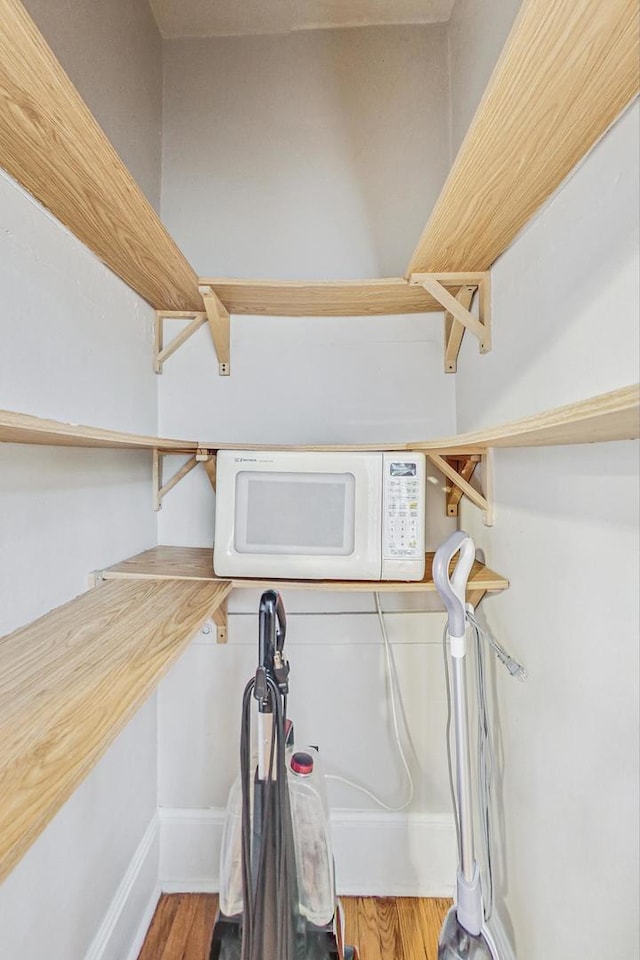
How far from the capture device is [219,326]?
1.32 metres

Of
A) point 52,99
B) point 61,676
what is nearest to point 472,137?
point 52,99

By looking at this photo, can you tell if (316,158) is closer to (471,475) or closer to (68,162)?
(68,162)

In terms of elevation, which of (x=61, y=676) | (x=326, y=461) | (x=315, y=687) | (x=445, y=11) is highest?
(x=445, y=11)

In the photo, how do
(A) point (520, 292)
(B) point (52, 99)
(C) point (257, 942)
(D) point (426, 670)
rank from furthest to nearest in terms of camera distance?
(D) point (426, 670), (A) point (520, 292), (C) point (257, 942), (B) point (52, 99)

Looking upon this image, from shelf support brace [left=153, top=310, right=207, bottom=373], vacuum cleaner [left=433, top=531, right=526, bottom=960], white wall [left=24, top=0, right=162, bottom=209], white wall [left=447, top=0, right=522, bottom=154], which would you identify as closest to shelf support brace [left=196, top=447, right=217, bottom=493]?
shelf support brace [left=153, top=310, right=207, bottom=373]

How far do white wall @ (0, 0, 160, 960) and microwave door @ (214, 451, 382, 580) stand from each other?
321 mm

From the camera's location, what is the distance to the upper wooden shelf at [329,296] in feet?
3.82

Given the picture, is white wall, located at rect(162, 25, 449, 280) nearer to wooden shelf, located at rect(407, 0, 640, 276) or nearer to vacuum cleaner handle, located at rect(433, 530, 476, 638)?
wooden shelf, located at rect(407, 0, 640, 276)

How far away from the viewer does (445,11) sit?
141 centimetres

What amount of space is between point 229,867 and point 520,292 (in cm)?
150

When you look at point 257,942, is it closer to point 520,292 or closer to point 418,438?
point 418,438

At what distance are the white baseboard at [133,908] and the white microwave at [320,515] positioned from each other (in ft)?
2.91

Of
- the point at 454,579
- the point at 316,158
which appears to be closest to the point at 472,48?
the point at 316,158

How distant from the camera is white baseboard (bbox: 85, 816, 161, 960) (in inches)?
42.0
